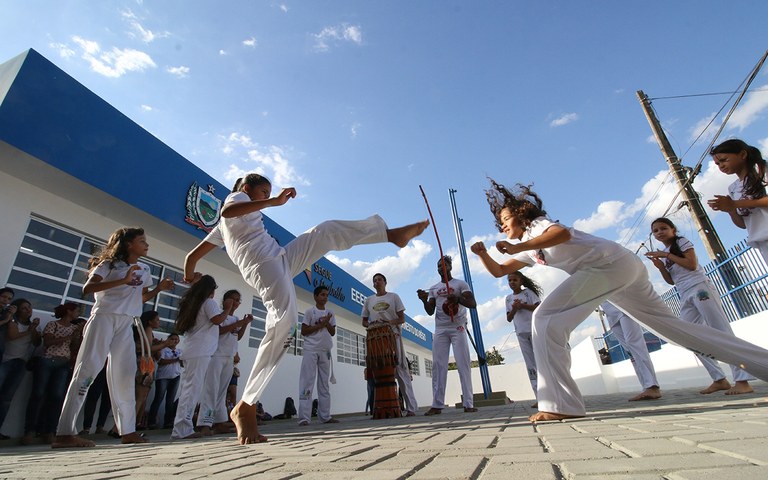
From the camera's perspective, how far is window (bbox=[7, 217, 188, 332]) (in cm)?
554

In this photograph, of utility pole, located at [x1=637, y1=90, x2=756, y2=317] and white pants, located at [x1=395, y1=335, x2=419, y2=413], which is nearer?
white pants, located at [x1=395, y1=335, x2=419, y2=413]

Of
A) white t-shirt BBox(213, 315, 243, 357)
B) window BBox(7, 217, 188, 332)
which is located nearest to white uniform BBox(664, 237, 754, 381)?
white t-shirt BBox(213, 315, 243, 357)

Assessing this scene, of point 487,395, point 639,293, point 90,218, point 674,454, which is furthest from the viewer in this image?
point 487,395

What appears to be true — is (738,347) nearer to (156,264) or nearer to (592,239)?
(592,239)

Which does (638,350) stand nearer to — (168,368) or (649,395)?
(649,395)

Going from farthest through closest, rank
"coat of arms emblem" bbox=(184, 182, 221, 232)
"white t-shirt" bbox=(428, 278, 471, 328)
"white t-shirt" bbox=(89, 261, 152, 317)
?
"coat of arms emblem" bbox=(184, 182, 221, 232), "white t-shirt" bbox=(428, 278, 471, 328), "white t-shirt" bbox=(89, 261, 152, 317)

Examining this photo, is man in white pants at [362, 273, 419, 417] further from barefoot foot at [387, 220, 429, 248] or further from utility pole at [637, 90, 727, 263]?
utility pole at [637, 90, 727, 263]

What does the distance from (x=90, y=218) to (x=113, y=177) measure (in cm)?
123

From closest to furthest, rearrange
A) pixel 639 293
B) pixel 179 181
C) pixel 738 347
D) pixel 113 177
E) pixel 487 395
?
pixel 738 347
pixel 639 293
pixel 113 177
pixel 179 181
pixel 487 395

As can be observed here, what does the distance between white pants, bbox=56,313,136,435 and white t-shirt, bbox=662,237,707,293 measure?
5.92m

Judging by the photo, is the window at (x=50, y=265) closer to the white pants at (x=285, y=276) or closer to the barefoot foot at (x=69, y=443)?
the barefoot foot at (x=69, y=443)

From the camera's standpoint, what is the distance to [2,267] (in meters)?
5.18

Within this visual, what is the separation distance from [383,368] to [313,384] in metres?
1.10

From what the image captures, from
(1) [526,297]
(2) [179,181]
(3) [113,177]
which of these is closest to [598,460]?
(1) [526,297]
